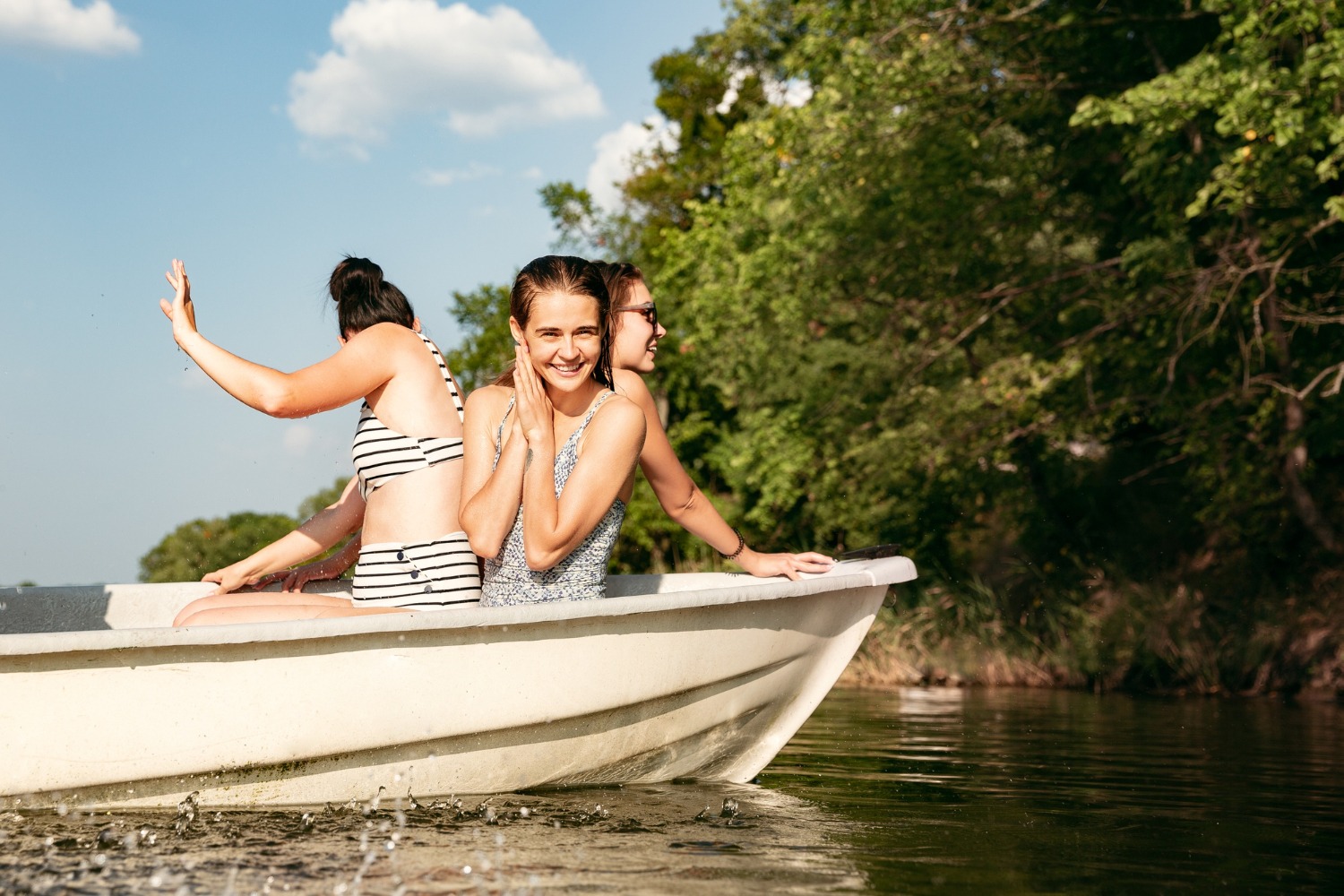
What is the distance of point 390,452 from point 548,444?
66 centimetres

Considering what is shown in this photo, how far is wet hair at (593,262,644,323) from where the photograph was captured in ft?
14.2

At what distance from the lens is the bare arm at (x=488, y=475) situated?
12.5 feet

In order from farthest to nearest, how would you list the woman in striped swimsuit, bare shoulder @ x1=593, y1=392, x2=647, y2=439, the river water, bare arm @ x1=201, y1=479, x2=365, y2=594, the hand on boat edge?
bare arm @ x1=201, y1=479, x2=365, y2=594 < the hand on boat edge < the woman in striped swimsuit < bare shoulder @ x1=593, y1=392, x2=647, y2=439 < the river water

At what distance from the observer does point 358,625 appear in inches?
144

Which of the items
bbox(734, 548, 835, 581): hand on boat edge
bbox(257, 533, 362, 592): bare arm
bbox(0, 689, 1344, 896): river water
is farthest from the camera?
bbox(257, 533, 362, 592): bare arm

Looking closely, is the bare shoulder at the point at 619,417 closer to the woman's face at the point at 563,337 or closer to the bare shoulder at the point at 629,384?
the woman's face at the point at 563,337

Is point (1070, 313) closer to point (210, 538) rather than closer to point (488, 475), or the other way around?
point (488, 475)

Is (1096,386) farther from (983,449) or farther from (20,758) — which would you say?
(20,758)

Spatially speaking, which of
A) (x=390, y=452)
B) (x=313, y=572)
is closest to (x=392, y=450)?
(x=390, y=452)

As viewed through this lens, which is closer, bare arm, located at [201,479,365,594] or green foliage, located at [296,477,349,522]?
bare arm, located at [201,479,365,594]

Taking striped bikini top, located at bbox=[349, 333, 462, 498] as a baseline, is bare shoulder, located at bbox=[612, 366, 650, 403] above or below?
above

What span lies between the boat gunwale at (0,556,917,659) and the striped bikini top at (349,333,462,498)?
53 centimetres

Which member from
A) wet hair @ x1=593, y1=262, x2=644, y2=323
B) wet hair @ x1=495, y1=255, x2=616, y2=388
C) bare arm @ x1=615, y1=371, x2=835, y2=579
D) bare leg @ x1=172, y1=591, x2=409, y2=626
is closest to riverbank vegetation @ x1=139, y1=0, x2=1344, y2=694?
bare arm @ x1=615, y1=371, x2=835, y2=579

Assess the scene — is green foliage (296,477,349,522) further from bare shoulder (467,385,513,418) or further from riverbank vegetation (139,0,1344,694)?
bare shoulder (467,385,513,418)
